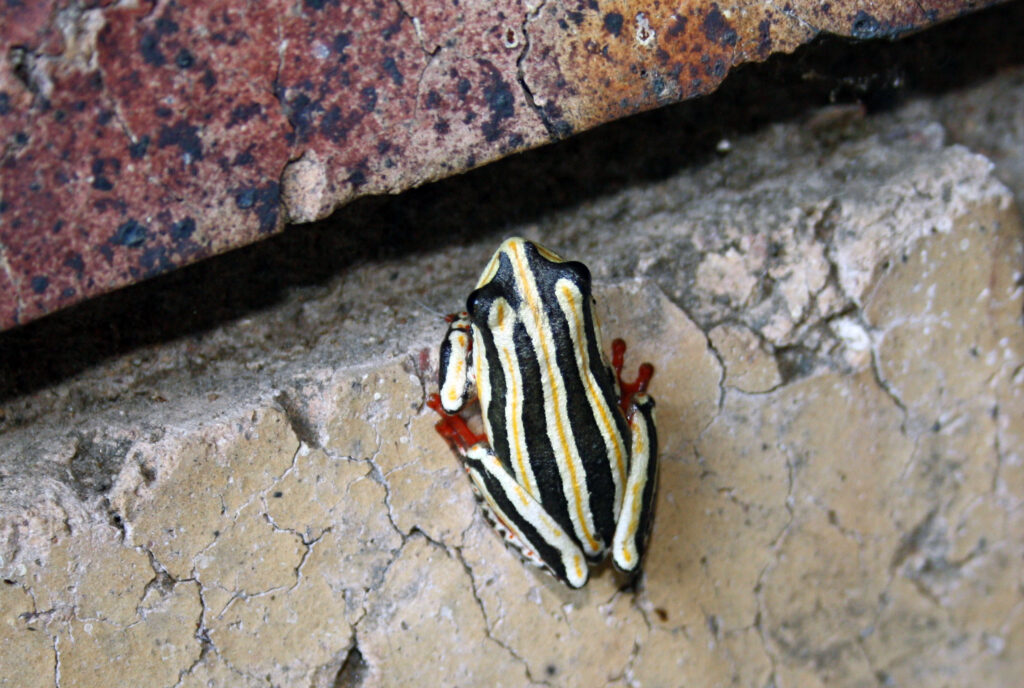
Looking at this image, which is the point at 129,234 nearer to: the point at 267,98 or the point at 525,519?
the point at 267,98

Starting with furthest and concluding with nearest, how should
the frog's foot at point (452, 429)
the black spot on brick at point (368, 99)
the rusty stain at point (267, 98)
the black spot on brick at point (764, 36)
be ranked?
1. the frog's foot at point (452, 429)
2. the black spot on brick at point (764, 36)
3. the black spot on brick at point (368, 99)
4. the rusty stain at point (267, 98)

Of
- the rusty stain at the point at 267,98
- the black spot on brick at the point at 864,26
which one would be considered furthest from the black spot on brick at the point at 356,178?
the black spot on brick at the point at 864,26

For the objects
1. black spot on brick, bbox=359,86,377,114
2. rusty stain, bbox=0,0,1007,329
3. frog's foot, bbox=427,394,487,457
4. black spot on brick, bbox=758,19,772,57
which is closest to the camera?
rusty stain, bbox=0,0,1007,329

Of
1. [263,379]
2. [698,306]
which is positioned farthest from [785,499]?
[263,379]

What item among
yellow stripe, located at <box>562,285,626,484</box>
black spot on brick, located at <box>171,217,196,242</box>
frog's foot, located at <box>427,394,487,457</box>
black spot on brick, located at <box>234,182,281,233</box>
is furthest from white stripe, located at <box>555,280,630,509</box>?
black spot on brick, located at <box>171,217,196,242</box>

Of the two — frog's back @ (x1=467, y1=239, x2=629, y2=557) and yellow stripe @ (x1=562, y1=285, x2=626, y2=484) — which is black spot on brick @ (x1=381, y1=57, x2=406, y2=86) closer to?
frog's back @ (x1=467, y1=239, x2=629, y2=557)

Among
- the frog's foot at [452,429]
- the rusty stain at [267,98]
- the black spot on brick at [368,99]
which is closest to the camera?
the rusty stain at [267,98]

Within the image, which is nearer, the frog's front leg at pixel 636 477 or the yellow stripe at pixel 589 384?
the yellow stripe at pixel 589 384

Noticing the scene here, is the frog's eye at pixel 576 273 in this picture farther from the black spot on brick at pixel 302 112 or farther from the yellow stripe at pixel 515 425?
the black spot on brick at pixel 302 112
